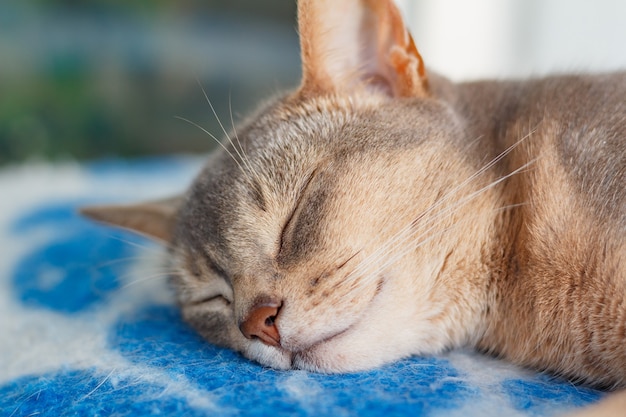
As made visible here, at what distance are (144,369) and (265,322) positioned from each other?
0.31 meters

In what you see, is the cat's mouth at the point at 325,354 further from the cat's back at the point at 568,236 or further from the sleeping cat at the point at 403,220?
the cat's back at the point at 568,236

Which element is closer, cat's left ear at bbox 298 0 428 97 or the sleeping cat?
the sleeping cat

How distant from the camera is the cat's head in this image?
4.78 feet

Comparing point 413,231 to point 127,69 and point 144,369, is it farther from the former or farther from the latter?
point 127,69

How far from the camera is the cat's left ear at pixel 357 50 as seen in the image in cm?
168

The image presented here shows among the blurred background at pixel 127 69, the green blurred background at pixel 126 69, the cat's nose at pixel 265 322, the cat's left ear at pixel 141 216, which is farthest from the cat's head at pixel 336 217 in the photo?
the green blurred background at pixel 126 69

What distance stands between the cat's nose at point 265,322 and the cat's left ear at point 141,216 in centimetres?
76

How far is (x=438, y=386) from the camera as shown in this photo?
4.45 ft

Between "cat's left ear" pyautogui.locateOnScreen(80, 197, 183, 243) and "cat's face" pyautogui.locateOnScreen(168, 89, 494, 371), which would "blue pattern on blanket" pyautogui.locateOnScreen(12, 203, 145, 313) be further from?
"cat's face" pyautogui.locateOnScreen(168, 89, 494, 371)

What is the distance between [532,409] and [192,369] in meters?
0.75

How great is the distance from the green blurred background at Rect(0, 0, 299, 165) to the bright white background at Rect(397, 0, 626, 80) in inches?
72.7

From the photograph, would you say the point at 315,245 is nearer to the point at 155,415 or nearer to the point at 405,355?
the point at 405,355

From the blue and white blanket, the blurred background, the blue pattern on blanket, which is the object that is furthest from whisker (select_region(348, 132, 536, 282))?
the blurred background

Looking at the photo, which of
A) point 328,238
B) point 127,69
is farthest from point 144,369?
point 127,69
